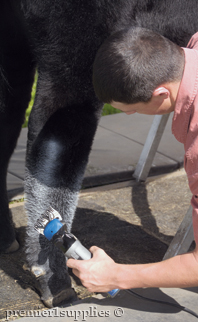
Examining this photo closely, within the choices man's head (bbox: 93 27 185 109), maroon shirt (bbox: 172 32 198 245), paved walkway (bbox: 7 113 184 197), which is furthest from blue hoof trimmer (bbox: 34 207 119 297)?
paved walkway (bbox: 7 113 184 197)

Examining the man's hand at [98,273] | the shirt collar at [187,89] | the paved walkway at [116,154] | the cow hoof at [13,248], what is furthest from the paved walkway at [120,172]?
the shirt collar at [187,89]

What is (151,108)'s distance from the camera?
165 centimetres

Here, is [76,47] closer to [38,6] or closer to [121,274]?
[38,6]

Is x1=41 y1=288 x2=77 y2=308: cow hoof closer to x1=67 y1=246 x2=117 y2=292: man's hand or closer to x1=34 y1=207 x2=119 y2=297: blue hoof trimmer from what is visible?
x1=34 y1=207 x2=119 y2=297: blue hoof trimmer

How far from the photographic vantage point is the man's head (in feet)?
5.05

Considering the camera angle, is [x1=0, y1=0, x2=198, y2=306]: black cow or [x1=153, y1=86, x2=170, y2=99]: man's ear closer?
[x1=153, y1=86, x2=170, y2=99]: man's ear

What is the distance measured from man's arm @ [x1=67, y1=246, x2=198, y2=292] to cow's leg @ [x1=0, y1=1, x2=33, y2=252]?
3.24 ft

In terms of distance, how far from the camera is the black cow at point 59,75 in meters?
1.84

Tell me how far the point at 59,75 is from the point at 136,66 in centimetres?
49

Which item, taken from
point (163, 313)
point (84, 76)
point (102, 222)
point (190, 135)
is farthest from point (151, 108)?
point (102, 222)

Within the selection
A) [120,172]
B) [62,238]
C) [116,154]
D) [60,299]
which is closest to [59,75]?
[62,238]

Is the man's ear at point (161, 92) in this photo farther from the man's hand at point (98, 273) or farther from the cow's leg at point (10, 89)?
the cow's leg at point (10, 89)

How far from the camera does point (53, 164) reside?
80.0 inches

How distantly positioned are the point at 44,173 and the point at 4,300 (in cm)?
72
